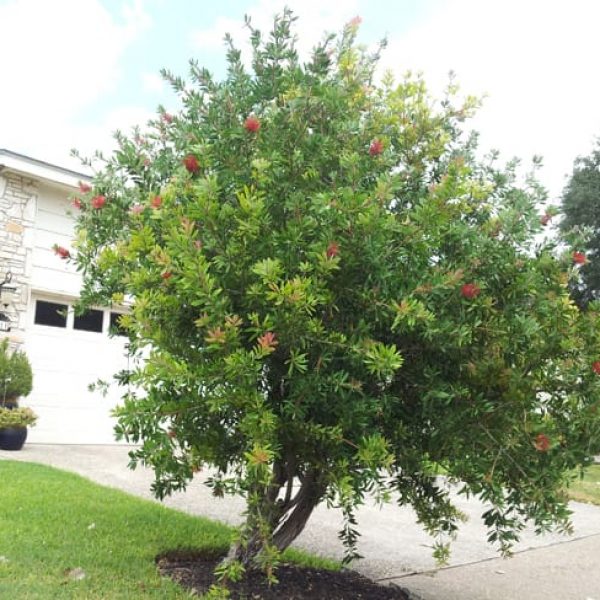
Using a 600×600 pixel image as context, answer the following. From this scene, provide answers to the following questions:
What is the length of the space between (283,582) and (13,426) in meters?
6.71

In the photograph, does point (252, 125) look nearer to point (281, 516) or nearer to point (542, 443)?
point (542, 443)

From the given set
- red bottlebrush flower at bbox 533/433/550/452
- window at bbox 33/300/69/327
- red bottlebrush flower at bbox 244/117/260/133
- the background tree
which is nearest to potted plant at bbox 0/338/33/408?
window at bbox 33/300/69/327

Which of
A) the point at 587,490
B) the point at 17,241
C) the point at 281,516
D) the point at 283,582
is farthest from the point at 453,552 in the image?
the point at 17,241

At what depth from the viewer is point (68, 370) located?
1152 centimetres

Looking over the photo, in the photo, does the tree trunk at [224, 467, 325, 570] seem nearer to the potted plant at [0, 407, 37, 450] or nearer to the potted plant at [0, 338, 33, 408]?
the potted plant at [0, 407, 37, 450]

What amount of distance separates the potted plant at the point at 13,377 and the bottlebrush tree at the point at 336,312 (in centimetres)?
686

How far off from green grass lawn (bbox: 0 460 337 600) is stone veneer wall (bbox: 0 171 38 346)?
4245 millimetres

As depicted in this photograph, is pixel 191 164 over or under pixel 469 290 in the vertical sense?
over

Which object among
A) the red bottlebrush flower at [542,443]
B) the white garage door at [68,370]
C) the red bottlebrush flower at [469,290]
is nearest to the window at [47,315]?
the white garage door at [68,370]

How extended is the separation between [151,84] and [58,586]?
3.17 metres

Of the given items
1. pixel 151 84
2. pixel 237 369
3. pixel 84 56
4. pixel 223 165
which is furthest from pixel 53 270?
pixel 237 369

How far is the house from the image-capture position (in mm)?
10977

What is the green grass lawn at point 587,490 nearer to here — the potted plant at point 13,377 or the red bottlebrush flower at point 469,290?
the red bottlebrush flower at point 469,290

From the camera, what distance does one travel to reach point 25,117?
13.4 meters
